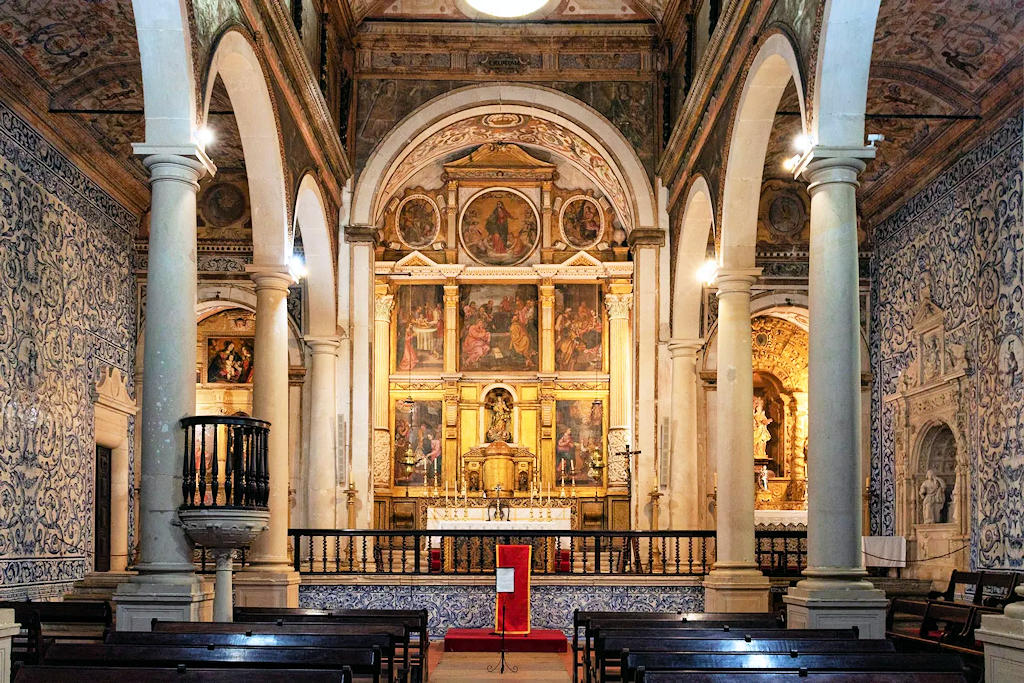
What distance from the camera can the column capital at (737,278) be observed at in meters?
15.4

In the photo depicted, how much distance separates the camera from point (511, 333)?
26.4 m

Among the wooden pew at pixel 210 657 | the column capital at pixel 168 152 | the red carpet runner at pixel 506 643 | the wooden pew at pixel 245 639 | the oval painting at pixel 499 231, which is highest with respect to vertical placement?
the oval painting at pixel 499 231

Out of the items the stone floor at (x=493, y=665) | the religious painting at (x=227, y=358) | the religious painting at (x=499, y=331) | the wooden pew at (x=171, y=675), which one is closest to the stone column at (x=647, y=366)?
the religious painting at (x=499, y=331)

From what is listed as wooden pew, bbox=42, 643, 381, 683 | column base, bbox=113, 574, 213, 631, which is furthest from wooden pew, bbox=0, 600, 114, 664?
wooden pew, bbox=42, 643, 381, 683

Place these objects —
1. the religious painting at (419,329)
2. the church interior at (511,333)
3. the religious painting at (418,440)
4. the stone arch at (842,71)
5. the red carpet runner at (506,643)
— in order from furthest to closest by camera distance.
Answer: the religious painting at (419,329) < the religious painting at (418,440) < the red carpet runner at (506,643) < the stone arch at (842,71) < the church interior at (511,333)

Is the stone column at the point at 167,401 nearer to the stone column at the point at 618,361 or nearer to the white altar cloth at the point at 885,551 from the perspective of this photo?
the white altar cloth at the point at 885,551

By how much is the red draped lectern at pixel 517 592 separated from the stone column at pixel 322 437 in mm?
5085

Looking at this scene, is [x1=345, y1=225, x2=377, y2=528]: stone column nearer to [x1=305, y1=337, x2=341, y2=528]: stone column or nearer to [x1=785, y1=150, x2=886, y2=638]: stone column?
[x1=305, y1=337, x2=341, y2=528]: stone column

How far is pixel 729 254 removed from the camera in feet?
50.5

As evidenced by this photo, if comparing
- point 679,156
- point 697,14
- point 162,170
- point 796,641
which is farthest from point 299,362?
point 796,641

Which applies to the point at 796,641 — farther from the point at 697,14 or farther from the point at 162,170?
the point at 697,14

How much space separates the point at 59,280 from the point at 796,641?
11.6m

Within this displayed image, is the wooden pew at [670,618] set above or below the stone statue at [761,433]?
below

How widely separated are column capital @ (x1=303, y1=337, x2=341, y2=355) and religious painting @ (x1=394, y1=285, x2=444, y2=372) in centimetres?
543
